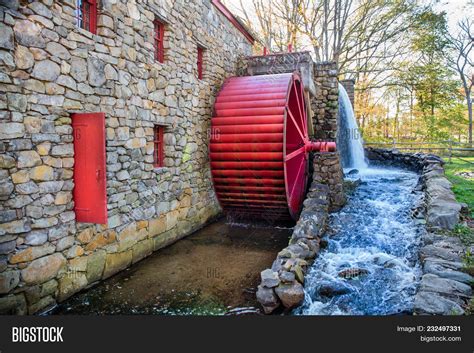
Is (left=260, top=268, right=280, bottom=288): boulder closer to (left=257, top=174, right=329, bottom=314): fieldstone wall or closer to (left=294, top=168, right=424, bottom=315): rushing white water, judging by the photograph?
(left=257, top=174, right=329, bottom=314): fieldstone wall

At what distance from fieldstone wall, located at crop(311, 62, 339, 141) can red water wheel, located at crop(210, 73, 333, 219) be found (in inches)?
48.8

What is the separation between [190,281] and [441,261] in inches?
104

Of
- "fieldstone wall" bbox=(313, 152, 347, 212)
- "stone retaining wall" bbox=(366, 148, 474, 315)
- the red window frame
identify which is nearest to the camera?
"stone retaining wall" bbox=(366, 148, 474, 315)

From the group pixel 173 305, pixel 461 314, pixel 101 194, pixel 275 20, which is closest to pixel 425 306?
pixel 461 314

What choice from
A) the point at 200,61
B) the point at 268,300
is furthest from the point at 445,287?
the point at 200,61

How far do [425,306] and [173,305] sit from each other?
7.28 ft

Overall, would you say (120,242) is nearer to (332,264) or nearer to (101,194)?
(101,194)

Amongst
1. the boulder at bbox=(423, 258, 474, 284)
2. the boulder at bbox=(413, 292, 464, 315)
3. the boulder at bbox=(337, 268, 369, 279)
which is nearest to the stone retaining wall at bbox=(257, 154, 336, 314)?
the boulder at bbox=(337, 268, 369, 279)

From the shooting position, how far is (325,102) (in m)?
7.63

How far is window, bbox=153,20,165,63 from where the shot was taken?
4.82 metres

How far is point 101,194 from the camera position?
10.8 ft

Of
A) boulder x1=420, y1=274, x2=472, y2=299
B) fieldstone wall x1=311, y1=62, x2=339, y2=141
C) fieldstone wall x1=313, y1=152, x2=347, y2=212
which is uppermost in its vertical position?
fieldstone wall x1=311, y1=62, x2=339, y2=141

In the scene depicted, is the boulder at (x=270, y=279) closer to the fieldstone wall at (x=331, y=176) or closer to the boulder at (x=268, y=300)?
the boulder at (x=268, y=300)

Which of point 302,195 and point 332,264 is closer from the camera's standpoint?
point 332,264
